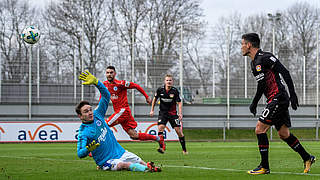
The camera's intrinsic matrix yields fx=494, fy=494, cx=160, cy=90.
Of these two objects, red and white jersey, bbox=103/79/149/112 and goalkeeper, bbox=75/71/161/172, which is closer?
goalkeeper, bbox=75/71/161/172

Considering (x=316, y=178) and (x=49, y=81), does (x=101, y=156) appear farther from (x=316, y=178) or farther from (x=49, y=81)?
(x=49, y=81)

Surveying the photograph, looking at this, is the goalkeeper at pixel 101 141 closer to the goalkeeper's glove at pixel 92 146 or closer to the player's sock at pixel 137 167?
the player's sock at pixel 137 167

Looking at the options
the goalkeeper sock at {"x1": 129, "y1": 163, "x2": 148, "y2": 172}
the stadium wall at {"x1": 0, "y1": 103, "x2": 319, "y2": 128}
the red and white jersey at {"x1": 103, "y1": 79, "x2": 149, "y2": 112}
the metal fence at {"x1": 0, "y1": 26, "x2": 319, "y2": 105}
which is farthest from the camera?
Result: the stadium wall at {"x1": 0, "y1": 103, "x2": 319, "y2": 128}

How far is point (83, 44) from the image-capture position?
24828 mm

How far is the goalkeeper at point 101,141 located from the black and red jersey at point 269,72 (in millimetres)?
2210

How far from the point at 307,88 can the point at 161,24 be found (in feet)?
35.8

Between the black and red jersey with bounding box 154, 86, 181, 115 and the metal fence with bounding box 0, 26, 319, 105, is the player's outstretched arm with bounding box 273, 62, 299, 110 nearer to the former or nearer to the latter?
the black and red jersey with bounding box 154, 86, 181, 115

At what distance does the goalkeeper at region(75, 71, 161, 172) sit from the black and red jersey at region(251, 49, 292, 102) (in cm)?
221

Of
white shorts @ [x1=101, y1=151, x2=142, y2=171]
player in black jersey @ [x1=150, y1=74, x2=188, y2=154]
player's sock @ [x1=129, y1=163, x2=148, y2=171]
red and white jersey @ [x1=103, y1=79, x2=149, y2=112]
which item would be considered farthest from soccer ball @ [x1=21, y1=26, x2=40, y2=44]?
player's sock @ [x1=129, y1=163, x2=148, y2=171]

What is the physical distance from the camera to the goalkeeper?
7.62 metres

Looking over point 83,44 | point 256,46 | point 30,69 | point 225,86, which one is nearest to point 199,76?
point 225,86

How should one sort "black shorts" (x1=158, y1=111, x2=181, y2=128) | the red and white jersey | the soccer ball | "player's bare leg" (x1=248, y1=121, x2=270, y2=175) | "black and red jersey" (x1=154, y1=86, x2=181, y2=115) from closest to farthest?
"player's bare leg" (x1=248, y1=121, x2=270, y2=175)
the red and white jersey
"black shorts" (x1=158, y1=111, x2=181, y2=128)
"black and red jersey" (x1=154, y1=86, x2=181, y2=115)
the soccer ball

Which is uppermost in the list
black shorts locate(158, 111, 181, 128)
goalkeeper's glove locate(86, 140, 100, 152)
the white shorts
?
goalkeeper's glove locate(86, 140, 100, 152)

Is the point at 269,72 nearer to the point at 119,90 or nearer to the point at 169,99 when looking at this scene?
the point at 119,90
